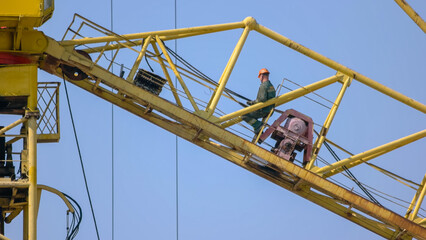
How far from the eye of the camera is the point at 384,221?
1403 inches

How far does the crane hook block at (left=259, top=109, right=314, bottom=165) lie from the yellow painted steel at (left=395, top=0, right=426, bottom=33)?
5643mm

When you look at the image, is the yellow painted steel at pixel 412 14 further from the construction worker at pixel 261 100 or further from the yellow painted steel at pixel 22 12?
the yellow painted steel at pixel 22 12

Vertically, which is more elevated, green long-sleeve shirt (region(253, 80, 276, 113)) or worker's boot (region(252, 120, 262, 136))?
green long-sleeve shirt (region(253, 80, 276, 113))

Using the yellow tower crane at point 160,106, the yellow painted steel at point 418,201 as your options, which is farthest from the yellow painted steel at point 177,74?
the yellow painted steel at point 418,201

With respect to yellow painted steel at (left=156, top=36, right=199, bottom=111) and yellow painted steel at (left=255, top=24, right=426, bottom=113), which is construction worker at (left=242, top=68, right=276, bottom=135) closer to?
yellow painted steel at (left=255, top=24, right=426, bottom=113)

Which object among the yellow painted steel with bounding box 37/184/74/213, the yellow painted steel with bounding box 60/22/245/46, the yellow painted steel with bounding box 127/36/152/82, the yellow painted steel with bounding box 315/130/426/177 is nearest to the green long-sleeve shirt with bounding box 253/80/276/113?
the yellow painted steel with bounding box 60/22/245/46

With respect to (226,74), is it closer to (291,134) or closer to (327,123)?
(291,134)

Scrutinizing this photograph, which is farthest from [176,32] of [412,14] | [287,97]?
[412,14]

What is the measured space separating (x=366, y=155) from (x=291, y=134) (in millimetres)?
2905

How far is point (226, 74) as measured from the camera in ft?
112

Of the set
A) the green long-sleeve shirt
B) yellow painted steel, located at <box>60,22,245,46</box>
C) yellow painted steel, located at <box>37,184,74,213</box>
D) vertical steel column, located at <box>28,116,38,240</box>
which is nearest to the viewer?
vertical steel column, located at <box>28,116,38,240</box>

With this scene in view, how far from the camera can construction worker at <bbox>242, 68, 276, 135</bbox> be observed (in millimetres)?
34719

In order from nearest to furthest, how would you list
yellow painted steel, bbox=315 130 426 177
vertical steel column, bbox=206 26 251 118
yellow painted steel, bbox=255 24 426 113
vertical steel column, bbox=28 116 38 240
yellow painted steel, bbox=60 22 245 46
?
1. vertical steel column, bbox=28 116 38 240
2. yellow painted steel, bbox=60 22 245 46
3. vertical steel column, bbox=206 26 251 118
4. yellow painted steel, bbox=255 24 426 113
5. yellow painted steel, bbox=315 130 426 177

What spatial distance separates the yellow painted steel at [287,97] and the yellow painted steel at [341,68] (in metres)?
0.41
